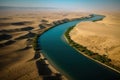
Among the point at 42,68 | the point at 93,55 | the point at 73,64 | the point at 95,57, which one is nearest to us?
the point at 42,68

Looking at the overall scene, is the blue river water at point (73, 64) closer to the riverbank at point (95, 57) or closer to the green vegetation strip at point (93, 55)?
the riverbank at point (95, 57)

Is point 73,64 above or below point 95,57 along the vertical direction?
below

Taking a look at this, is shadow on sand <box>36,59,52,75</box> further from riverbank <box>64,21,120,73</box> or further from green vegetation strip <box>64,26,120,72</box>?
green vegetation strip <box>64,26,120,72</box>

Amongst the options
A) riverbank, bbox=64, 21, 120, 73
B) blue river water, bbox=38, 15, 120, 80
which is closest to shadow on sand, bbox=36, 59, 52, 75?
blue river water, bbox=38, 15, 120, 80

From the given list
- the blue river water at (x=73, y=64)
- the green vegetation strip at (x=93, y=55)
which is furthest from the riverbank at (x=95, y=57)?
the blue river water at (x=73, y=64)

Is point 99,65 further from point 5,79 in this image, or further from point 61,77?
point 5,79

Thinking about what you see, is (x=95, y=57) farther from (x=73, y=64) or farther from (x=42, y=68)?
(x=42, y=68)

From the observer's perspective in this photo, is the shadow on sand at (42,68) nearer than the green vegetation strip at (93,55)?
Yes

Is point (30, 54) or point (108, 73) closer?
point (108, 73)

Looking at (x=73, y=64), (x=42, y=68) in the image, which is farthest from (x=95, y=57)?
(x=42, y=68)

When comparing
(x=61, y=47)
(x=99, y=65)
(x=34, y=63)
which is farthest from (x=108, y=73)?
(x=61, y=47)

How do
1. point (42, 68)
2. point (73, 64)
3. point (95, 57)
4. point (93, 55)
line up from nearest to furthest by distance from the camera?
1. point (42, 68)
2. point (73, 64)
3. point (95, 57)
4. point (93, 55)
